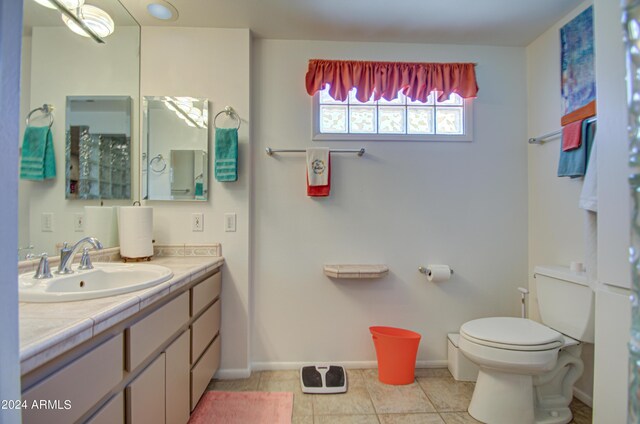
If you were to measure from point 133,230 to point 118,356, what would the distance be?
3.22 feet

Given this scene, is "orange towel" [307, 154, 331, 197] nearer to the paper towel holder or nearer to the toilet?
the paper towel holder

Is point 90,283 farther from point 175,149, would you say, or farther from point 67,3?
point 67,3

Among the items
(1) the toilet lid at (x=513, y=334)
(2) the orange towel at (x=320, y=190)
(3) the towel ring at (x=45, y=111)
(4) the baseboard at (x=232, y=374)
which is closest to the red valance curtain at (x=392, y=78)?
(2) the orange towel at (x=320, y=190)

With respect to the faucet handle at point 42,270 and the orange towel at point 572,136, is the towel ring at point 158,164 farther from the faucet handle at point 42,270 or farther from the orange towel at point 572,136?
the orange towel at point 572,136

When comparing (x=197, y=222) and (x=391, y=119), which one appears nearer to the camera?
(x=197, y=222)

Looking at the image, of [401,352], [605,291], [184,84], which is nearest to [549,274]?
[605,291]

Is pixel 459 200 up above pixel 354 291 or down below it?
above

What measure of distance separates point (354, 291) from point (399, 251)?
1.45ft

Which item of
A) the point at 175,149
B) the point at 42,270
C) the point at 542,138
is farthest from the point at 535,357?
the point at 175,149

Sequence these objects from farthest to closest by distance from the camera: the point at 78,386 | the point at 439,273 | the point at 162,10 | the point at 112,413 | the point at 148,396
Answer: the point at 439,273
the point at 162,10
the point at 148,396
the point at 112,413
the point at 78,386

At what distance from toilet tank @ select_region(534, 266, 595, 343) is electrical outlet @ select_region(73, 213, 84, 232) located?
2655mm

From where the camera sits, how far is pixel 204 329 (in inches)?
63.1

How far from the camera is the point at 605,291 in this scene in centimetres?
113

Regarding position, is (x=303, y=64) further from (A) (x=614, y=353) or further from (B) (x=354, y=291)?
(A) (x=614, y=353)
